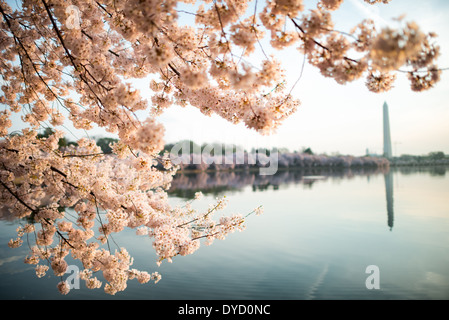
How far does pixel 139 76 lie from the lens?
→ 339 centimetres

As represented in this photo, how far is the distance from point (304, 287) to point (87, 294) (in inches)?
203

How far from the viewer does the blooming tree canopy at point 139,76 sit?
A: 5.62 feet

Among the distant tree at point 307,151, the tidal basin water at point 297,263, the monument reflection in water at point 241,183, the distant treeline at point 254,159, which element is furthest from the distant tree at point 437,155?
the tidal basin water at point 297,263

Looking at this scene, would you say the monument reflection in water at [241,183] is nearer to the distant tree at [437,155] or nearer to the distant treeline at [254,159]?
the distant treeline at [254,159]

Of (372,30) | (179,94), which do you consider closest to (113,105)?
(179,94)

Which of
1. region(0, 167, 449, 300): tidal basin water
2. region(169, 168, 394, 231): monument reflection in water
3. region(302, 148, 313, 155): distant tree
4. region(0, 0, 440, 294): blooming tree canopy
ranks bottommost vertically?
region(0, 167, 449, 300): tidal basin water

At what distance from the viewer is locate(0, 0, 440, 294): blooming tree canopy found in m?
1.71

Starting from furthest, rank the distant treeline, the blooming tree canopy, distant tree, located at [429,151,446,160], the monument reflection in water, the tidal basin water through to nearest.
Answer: distant tree, located at [429,151,446,160], the distant treeline, the monument reflection in water, the tidal basin water, the blooming tree canopy

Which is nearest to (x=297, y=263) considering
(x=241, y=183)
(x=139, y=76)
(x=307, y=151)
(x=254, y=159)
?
(x=139, y=76)

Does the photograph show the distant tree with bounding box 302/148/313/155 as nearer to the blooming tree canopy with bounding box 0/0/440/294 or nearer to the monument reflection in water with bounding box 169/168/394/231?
the monument reflection in water with bounding box 169/168/394/231

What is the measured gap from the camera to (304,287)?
6.20 m

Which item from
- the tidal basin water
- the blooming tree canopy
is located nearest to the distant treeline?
the tidal basin water
